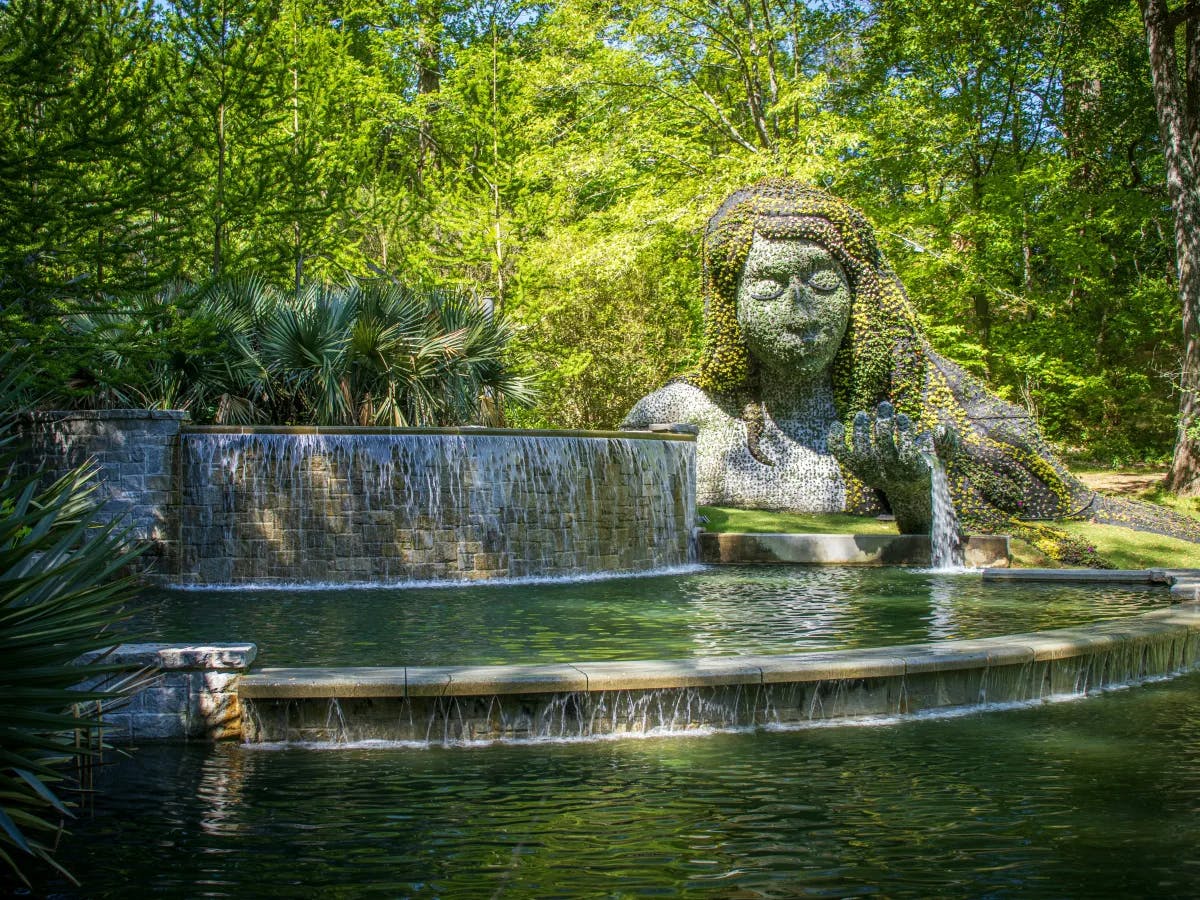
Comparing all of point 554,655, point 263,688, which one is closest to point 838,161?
point 554,655

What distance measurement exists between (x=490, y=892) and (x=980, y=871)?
170 centimetres

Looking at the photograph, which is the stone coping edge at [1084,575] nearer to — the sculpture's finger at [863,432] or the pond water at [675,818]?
the sculpture's finger at [863,432]

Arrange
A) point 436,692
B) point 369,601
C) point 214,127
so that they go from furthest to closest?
point 214,127 → point 369,601 → point 436,692

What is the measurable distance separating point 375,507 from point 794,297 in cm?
689

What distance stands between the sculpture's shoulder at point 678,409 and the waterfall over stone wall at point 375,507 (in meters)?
4.18

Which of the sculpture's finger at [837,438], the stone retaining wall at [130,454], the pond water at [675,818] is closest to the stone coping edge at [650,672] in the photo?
the pond water at [675,818]

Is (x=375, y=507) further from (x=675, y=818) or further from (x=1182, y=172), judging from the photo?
(x=1182, y=172)

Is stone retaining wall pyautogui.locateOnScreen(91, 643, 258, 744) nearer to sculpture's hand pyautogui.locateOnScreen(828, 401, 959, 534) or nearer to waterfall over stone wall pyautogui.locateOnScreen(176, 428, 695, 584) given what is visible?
waterfall over stone wall pyautogui.locateOnScreen(176, 428, 695, 584)

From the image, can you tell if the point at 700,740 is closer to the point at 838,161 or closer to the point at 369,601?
the point at 369,601

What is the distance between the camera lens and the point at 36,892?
3826 mm

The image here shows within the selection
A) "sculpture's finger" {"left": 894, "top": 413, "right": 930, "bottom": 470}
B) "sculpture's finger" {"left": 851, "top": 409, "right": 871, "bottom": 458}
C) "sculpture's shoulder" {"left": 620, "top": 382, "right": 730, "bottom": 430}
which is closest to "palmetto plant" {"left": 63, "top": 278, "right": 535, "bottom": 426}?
"sculpture's shoulder" {"left": 620, "top": 382, "right": 730, "bottom": 430}

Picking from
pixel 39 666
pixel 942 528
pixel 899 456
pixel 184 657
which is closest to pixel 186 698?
pixel 184 657

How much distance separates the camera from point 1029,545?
1350cm

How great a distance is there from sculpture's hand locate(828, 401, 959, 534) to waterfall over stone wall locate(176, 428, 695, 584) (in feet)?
11.6
